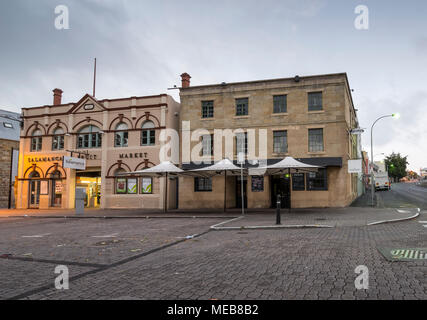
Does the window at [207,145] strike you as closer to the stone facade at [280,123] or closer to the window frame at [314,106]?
the stone facade at [280,123]

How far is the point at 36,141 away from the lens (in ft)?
99.7

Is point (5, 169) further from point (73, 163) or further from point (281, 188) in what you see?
point (281, 188)

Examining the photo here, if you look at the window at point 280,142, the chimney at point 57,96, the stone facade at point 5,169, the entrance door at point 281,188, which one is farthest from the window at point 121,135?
the stone facade at point 5,169

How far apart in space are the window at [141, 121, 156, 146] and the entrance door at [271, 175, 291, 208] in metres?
10.0

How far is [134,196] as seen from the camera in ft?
87.8

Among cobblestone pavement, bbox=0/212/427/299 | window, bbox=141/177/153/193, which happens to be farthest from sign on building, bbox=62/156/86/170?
cobblestone pavement, bbox=0/212/427/299

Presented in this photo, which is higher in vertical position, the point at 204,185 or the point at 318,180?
the point at 318,180

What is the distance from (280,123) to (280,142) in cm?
138

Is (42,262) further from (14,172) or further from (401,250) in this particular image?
(14,172)

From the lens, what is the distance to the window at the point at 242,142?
80.8ft

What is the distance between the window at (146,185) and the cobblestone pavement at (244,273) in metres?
17.1

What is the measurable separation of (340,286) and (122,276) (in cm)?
378

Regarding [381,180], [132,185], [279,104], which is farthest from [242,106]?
[381,180]

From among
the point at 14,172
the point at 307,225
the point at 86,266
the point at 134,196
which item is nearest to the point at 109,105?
the point at 134,196
